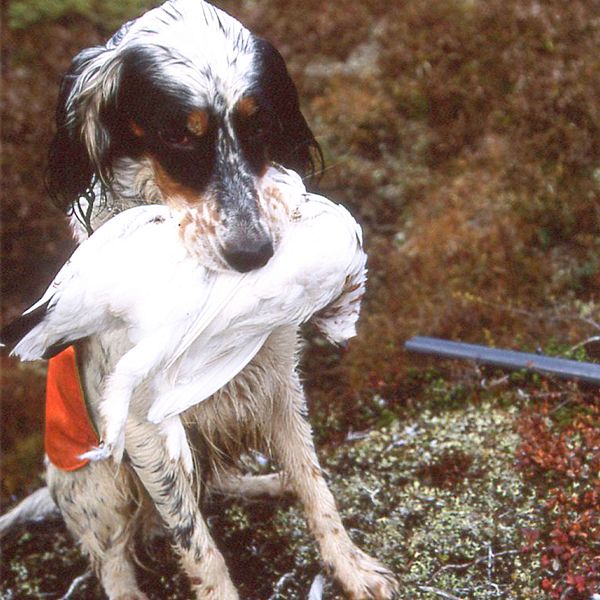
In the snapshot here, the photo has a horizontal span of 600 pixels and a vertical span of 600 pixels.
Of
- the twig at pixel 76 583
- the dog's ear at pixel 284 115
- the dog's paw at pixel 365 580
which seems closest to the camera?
the dog's ear at pixel 284 115

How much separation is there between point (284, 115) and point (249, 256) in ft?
2.20

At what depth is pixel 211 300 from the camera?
2441 millimetres

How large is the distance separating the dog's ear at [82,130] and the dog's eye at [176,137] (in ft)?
0.88

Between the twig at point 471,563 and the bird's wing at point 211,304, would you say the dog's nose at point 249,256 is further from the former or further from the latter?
the twig at point 471,563

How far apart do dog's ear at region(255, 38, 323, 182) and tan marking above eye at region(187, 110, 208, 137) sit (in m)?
0.21

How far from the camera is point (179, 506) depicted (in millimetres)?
2953

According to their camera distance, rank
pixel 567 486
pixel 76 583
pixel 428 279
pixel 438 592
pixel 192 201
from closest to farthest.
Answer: pixel 192 201 → pixel 438 592 → pixel 567 486 → pixel 76 583 → pixel 428 279

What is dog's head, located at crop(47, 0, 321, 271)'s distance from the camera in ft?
8.30

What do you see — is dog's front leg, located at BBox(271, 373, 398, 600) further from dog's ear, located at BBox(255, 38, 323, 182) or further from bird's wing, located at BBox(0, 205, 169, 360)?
bird's wing, located at BBox(0, 205, 169, 360)

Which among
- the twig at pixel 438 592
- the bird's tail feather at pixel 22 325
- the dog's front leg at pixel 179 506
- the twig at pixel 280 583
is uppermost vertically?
the bird's tail feather at pixel 22 325

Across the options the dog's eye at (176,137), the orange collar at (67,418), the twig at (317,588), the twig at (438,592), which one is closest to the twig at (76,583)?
the orange collar at (67,418)

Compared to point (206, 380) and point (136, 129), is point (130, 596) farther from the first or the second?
point (136, 129)

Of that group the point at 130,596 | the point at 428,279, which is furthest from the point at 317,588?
the point at 428,279

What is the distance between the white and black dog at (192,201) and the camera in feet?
8.38
